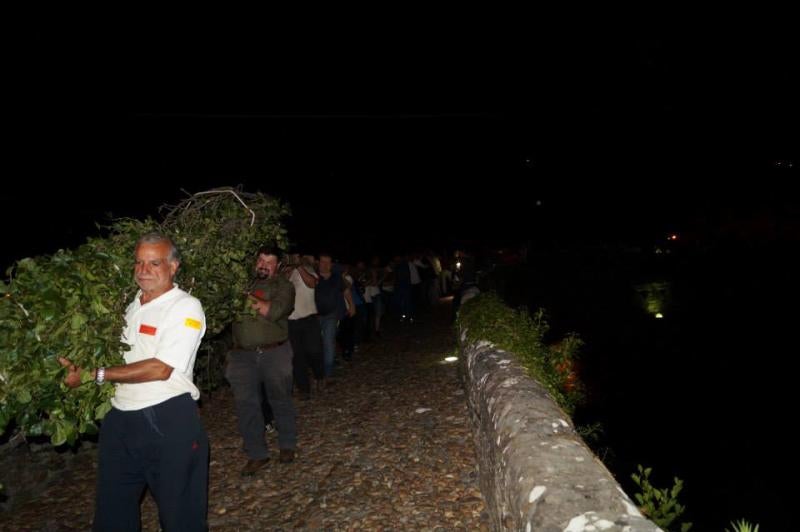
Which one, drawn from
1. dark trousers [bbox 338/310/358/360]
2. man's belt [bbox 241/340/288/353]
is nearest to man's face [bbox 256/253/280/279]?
man's belt [bbox 241/340/288/353]

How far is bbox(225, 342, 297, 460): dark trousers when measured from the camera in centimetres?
514

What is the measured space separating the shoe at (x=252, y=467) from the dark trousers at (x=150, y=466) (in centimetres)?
236

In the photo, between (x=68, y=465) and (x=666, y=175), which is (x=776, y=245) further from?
(x=68, y=465)

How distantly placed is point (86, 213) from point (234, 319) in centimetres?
761

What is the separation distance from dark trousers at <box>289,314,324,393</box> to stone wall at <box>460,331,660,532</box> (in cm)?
379

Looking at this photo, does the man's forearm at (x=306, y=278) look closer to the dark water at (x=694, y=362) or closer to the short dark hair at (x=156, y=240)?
the short dark hair at (x=156, y=240)

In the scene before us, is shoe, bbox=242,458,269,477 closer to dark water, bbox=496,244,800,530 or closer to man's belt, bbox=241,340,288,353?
man's belt, bbox=241,340,288,353

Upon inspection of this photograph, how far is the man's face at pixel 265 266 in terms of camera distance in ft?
17.8

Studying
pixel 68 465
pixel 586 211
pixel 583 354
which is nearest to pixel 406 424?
pixel 68 465

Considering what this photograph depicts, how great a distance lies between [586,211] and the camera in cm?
5531

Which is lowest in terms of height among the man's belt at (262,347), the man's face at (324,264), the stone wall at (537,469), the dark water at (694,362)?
the dark water at (694,362)

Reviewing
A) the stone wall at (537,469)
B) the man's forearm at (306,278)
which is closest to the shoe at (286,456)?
the stone wall at (537,469)

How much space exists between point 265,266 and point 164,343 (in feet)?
8.46

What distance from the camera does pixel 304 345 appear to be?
7.75m
